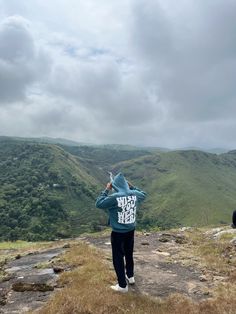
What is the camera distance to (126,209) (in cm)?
1169

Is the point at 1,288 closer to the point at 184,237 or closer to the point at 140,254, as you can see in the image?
the point at 140,254

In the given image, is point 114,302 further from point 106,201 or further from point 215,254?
point 215,254

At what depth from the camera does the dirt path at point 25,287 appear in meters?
10.7

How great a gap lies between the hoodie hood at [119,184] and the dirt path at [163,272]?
3008 millimetres

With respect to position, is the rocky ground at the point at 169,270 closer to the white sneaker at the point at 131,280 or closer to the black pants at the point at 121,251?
the white sneaker at the point at 131,280

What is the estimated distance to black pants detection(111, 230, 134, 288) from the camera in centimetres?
1129

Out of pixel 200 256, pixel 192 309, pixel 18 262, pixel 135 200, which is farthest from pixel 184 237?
pixel 192 309

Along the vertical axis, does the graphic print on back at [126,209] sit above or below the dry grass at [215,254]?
above

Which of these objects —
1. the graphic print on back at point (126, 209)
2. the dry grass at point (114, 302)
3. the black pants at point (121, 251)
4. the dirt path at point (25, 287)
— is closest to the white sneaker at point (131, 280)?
the black pants at point (121, 251)

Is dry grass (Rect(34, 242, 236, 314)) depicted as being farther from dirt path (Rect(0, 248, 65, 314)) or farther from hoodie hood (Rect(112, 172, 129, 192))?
hoodie hood (Rect(112, 172, 129, 192))

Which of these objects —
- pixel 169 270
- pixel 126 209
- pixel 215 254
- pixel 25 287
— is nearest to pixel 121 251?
pixel 126 209

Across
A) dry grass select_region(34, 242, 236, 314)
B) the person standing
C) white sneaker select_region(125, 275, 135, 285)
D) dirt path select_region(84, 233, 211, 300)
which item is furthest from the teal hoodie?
dirt path select_region(84, 233, 211, 300)

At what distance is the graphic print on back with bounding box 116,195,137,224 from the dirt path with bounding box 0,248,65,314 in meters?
3.04

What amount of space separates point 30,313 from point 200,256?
1003 cm
